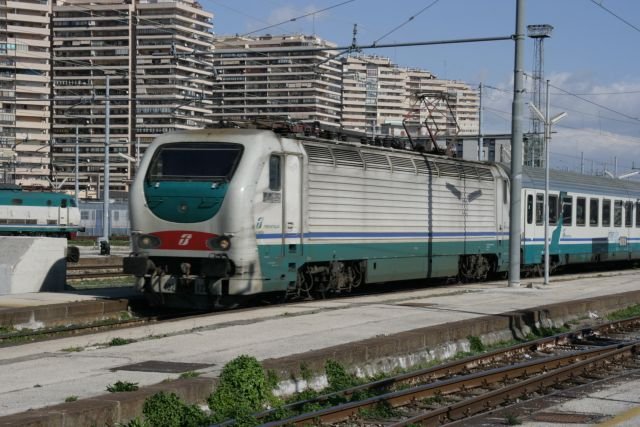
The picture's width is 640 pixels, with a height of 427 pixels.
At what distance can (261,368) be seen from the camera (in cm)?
1080

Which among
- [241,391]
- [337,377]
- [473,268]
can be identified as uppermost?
[473,268]

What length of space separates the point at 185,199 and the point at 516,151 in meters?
9.51

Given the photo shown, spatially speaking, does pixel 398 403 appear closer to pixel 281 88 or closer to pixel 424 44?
pixel 424 44

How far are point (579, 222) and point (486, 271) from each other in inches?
258

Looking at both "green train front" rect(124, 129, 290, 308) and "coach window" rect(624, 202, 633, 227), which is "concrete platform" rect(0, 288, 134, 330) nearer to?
"green train front" rect(124, 129, 290, 308)

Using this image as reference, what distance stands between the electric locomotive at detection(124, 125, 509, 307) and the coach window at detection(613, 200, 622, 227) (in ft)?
48.8

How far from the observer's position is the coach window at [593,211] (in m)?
34.0

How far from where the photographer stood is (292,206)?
19031 millimetres

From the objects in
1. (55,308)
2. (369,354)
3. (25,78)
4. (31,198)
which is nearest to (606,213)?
(55,308)

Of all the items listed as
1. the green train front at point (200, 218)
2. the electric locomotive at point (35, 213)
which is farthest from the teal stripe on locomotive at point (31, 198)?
the green train front at point (200, 218)

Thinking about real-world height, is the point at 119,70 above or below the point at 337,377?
above

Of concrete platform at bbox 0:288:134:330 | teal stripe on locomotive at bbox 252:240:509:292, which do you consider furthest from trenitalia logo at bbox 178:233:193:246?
concrete platform at bbox 0:288:134:330

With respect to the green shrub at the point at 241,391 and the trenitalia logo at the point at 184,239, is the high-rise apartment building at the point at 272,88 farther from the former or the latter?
the green shrub at the point at 241,391

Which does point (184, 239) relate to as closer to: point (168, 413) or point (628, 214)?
point (168, 413)
